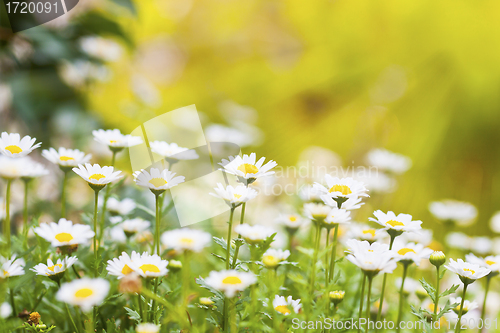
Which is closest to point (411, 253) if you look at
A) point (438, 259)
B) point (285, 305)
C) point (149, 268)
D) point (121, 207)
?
point (438, 259)

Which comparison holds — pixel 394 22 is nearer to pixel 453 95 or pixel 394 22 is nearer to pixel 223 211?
pixel 453 95

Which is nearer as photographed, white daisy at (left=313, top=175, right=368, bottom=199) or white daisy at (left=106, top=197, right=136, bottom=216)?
white daisy at (left=313, top=175, right=368, bottom=199)

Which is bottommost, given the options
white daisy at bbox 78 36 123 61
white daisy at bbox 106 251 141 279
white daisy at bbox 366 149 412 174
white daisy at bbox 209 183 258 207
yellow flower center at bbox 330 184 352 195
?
white daisy at bbox 106 251 141 279

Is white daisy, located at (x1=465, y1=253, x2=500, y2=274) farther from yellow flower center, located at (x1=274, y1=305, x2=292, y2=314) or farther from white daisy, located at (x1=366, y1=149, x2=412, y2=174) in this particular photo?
white daisy, located at (x1=366, y1=149, x2=412, y2=174)

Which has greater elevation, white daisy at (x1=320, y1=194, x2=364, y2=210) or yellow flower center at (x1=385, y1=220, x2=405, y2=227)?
white daisy at (x1=320, y1=194, x2=364, y2=210)

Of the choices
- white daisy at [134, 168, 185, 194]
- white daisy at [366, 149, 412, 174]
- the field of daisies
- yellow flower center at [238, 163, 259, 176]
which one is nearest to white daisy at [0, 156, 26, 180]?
the field of daisies

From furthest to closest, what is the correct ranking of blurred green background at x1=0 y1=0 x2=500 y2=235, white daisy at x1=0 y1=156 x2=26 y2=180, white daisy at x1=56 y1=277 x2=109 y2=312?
blurred green background at x1=0 y1=0 x2=500 y2=235 < white daisy at x1=0 y1=156 x2=26 y2=180 < white daisy at x1=56 y1=277 x2=109 y2=312
